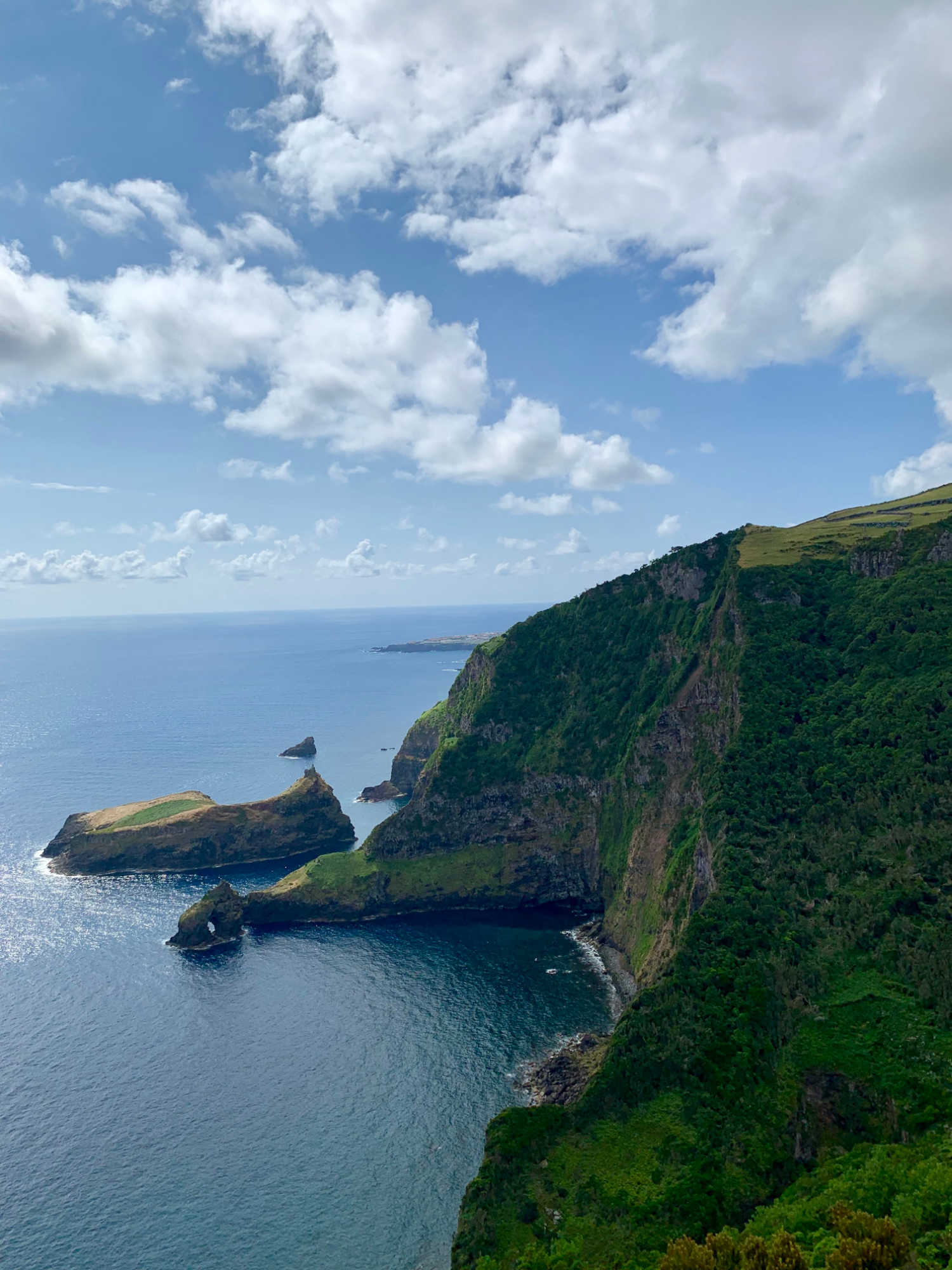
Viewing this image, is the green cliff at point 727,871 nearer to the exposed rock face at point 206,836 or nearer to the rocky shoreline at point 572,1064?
the rocky shoreline at point 572,1064

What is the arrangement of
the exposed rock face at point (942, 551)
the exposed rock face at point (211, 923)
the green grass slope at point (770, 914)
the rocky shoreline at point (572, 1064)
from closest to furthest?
the green grass slope at point (770, 914), the rocky shoreline at point (572, 1064), the exposed rock face at point (942, 551), the exposed rock face at point (211, 923)

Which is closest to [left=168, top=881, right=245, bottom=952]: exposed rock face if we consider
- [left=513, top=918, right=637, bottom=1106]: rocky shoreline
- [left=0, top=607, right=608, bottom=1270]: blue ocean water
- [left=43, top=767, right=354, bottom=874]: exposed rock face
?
[left=0, top=607, right=608, bottom=1270]: blue ocean water

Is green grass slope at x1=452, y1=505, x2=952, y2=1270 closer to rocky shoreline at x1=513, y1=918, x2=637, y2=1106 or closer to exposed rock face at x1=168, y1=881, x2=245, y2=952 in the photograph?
rocky shoreline at x1=513, y1=918, x2=637, y2=1106

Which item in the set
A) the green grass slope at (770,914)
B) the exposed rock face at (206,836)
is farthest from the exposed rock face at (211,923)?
the green grass slope at (770,914)

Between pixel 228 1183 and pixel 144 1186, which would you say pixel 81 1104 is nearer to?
pixel 144 1186

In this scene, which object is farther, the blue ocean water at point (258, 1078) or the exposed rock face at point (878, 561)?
the exposed rock face at point (878, 561)

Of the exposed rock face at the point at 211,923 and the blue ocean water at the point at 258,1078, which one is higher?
the exposed rock face at the point at 211,923
